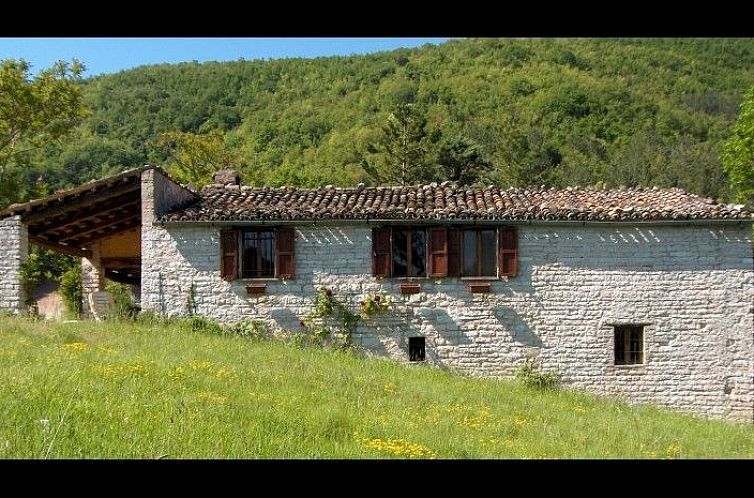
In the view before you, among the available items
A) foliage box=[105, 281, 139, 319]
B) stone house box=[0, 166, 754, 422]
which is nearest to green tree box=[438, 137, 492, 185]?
foliage box=[105, 281, 139, 319]

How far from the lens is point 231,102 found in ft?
172

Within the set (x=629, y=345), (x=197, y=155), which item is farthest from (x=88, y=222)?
(x=197, y=155)

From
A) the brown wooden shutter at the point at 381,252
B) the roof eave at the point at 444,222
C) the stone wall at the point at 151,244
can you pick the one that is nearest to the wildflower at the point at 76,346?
the stone wall at the point at 151,244

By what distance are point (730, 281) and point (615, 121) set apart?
144 feet

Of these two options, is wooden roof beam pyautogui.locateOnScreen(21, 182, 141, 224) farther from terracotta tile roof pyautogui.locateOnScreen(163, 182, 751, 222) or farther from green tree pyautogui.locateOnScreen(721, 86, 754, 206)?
green tree pyautogui.locateOnScreen(721, 86, 754, 206)

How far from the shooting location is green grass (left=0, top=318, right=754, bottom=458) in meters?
6.37

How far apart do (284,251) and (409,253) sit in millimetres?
3003

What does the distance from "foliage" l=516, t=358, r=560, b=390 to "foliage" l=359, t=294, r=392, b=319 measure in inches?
137

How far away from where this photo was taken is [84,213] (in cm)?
1662

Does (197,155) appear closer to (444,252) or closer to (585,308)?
(444,252)
